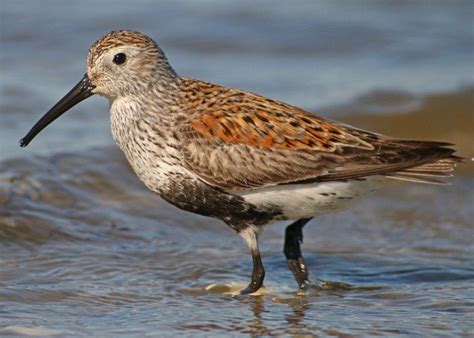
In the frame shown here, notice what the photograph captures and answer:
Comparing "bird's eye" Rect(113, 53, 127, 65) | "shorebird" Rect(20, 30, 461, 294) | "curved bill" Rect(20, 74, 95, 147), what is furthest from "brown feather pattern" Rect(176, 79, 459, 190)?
"curved bill" Rect(20, 74, 95, 147)

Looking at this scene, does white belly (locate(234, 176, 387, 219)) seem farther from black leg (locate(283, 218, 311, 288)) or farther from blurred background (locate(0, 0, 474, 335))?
blurred background (locate(0, 0, 474, 335))

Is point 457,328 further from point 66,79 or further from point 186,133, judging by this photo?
point 66,79

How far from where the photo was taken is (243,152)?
890 cm

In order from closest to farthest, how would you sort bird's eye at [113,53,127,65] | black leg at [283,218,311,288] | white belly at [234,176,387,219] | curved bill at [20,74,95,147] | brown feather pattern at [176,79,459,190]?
brown feather pattern at [176,79,459,190], white belly at [234,176,387,219], bird's eye at [113,53,127,65], curved bill at [20,74,95,147], black leg at [283,218,311,288]

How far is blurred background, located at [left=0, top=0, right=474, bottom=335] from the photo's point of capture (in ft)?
28.8

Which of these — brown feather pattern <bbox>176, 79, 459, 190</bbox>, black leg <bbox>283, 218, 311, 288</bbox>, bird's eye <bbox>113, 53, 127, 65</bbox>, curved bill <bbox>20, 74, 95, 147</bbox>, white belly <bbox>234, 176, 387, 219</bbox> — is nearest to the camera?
brown feather pattern <bbox>176, 79, 459, 190</bbox>

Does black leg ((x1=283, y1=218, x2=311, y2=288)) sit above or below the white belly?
below

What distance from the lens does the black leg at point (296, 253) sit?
966 cm

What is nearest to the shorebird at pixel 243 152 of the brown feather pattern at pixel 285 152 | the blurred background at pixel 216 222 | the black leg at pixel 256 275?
the brown feather pattern at pixel 285 152

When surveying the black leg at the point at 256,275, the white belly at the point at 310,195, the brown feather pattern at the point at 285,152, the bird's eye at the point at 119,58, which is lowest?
the black leg at the point at 256,275

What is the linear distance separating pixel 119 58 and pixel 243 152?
1.36 m

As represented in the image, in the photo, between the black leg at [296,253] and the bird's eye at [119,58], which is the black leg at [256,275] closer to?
the black leg at [296,253]

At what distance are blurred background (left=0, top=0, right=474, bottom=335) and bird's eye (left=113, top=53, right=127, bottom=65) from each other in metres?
1.97

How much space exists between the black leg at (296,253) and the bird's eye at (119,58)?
2.17 metres
